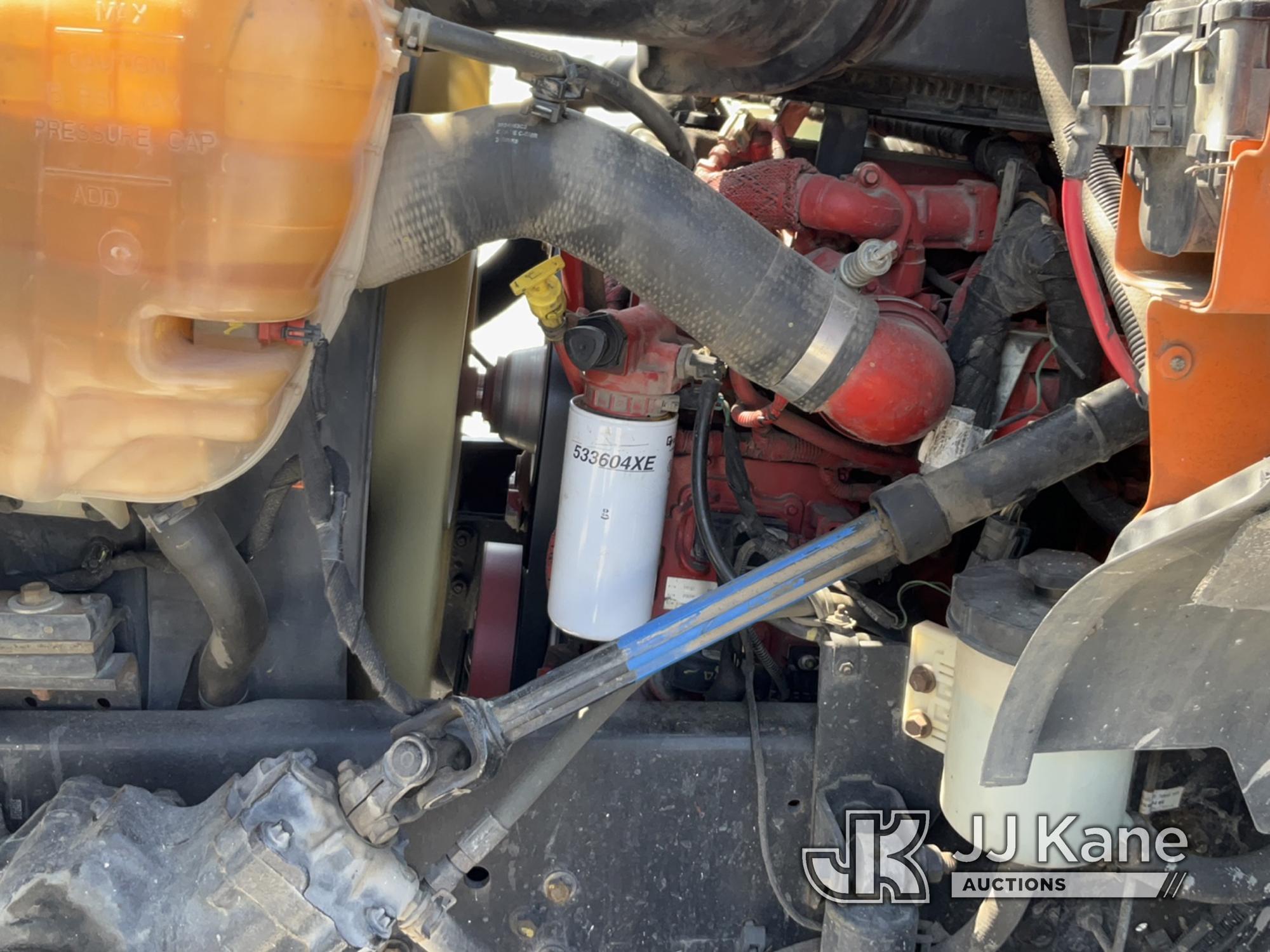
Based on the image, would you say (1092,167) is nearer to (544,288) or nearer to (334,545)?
(544,288)

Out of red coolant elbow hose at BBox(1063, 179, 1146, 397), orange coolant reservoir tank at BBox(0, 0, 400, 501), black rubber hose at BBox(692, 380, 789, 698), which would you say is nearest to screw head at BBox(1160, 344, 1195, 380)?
red coolant elbow hose at BBox(1063, 179, 1146, 397)

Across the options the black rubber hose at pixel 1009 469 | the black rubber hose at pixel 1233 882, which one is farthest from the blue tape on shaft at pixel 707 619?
the black rubber hose at pixel 1233 882

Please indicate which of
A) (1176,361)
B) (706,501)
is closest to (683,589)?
(706,501)

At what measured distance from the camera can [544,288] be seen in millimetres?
1259

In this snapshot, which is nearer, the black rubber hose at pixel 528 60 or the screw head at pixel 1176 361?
the screw head at pixel 1176 361

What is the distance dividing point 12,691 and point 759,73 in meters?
1.23

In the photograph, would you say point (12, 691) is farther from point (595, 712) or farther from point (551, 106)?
point (551, 106)

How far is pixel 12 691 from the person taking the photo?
125 cm

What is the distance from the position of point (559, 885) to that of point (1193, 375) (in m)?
0.91

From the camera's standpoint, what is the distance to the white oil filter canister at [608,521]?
1.34 metres

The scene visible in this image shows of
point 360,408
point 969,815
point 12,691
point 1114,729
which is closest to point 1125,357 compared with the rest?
point 1114,729

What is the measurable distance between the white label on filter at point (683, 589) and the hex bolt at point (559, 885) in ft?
1.25

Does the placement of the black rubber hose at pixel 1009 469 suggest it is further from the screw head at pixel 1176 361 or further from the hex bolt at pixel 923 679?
the screw head at pixel 1176 361

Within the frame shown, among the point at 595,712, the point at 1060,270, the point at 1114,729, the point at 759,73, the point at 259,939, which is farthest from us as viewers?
the point at 759,73
